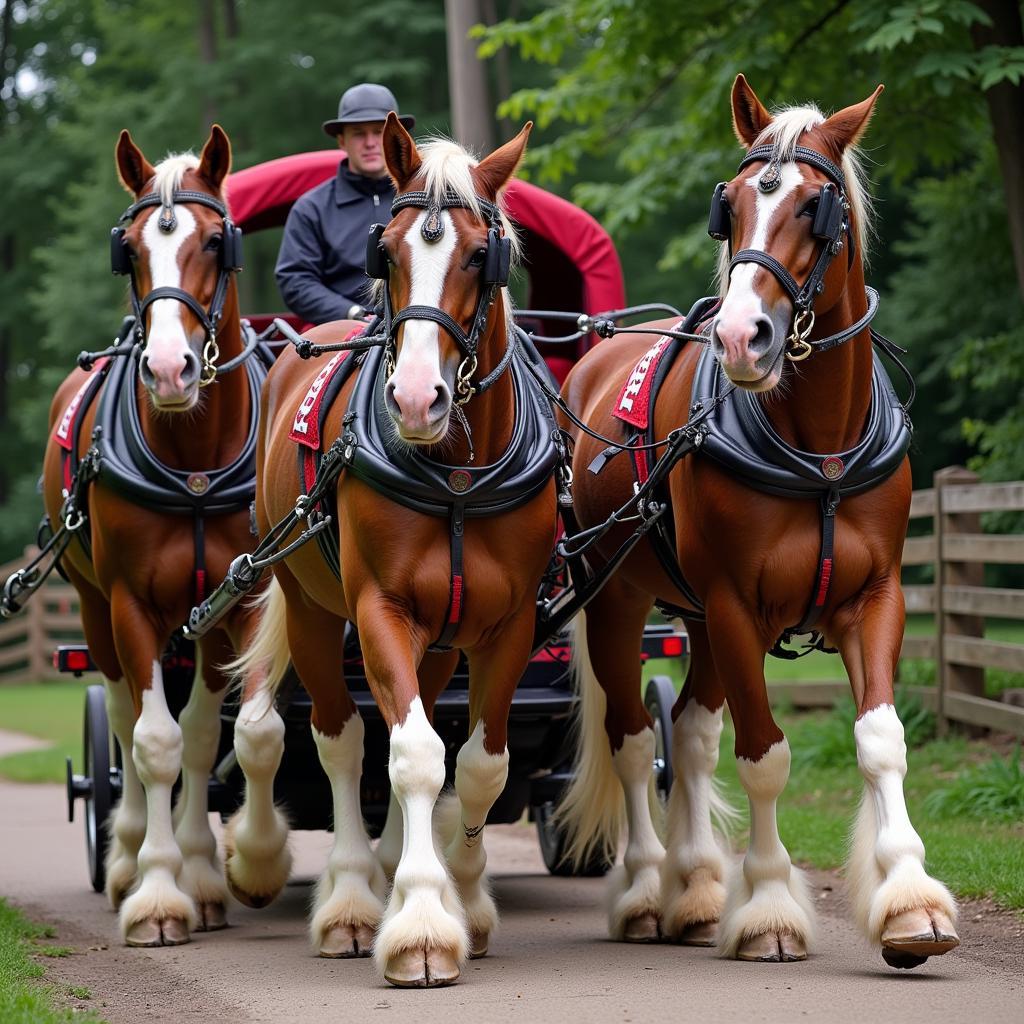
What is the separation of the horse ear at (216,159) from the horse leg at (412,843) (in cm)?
216

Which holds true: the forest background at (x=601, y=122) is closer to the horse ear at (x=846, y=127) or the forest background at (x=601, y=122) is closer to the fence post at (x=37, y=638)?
the horse ear at (x=846, y=127)

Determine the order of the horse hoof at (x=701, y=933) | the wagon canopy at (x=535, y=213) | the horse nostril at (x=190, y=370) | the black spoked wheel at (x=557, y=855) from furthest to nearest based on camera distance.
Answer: the wagon canopy at (x=535, y=213) < the black spoked wheel at (x=557, y=855) < the horse hoof at (x=701, y=933) < the horse nostril at (x=190, y=370)

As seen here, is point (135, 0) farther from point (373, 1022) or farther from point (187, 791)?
→ point (373, 1022)

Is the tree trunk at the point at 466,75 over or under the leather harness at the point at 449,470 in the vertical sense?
over

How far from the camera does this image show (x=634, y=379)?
6.11m

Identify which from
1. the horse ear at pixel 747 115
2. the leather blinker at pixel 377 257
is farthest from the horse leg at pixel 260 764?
the horse ear at pixel 747 115

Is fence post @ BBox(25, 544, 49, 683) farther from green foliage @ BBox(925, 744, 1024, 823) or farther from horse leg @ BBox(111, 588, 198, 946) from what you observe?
horse leg @ BBox(111, 588, 198, 946)

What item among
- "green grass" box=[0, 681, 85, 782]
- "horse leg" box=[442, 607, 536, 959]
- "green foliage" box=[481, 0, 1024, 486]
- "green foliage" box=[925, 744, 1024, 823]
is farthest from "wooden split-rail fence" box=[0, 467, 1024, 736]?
"green grass" box=[0, 681, 85, 782]

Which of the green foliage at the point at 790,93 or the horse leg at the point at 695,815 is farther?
the green foliage at the point at 790,93

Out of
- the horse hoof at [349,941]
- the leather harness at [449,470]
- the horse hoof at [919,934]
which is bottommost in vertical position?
the horse hoof at [349,941]

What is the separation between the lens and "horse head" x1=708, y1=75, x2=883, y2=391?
15.4ft

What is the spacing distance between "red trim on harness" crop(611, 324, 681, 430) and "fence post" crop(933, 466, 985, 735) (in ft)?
15.6

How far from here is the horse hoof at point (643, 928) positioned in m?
5.92

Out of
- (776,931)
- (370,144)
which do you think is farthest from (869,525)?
(370,144)
